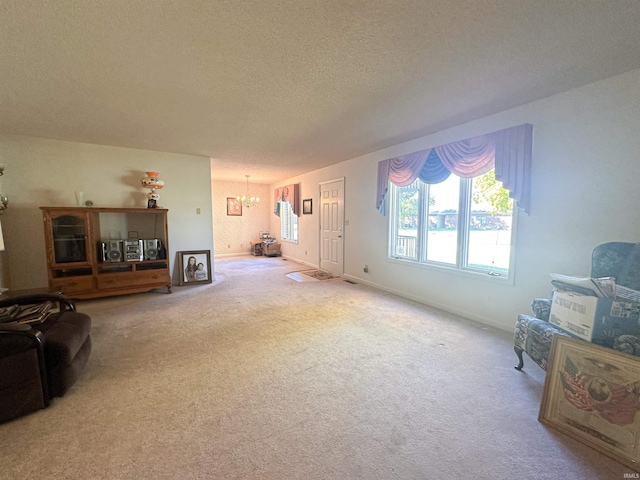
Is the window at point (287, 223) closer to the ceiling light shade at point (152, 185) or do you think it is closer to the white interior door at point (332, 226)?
the white interior door at point (332, 226)

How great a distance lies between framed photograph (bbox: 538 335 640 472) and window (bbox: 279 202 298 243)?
6.63m

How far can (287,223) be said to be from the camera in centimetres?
838

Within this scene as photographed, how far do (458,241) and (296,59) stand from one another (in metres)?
2.87

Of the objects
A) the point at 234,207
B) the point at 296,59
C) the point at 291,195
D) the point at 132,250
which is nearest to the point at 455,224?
the point at 296,59

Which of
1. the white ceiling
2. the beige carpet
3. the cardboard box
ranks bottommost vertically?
the beige carpet

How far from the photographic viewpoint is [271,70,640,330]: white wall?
2.20 metres

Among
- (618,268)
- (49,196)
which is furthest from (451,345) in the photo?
(49,196)

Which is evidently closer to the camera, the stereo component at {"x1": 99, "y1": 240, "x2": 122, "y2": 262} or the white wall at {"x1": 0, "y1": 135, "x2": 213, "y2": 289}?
the white wall at {"x1": 0, "y1": 135, "x2": 213, "y2": 289}

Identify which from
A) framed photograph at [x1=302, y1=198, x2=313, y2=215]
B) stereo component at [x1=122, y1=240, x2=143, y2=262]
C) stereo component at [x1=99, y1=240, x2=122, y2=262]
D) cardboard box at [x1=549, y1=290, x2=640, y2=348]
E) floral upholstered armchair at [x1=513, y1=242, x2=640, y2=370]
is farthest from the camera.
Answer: framed photograph at [x1=302, y1=198, x2=313, y2=215]

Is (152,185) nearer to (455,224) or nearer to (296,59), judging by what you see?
(296,59)

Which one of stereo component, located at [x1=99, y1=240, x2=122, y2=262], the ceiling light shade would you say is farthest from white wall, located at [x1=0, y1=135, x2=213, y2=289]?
stereo component, located at [x1=99, y1=240, x2=122, y2=262]

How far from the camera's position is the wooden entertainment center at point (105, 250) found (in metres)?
3.75

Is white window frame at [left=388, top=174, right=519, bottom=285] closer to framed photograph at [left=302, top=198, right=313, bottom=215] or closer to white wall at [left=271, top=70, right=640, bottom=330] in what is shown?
white wall at [left=271, top=70, right=640, bottom=330]

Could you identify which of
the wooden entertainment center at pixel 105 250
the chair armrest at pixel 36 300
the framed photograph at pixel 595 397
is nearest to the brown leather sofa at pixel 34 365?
the chair armrest at pixel 36 300
